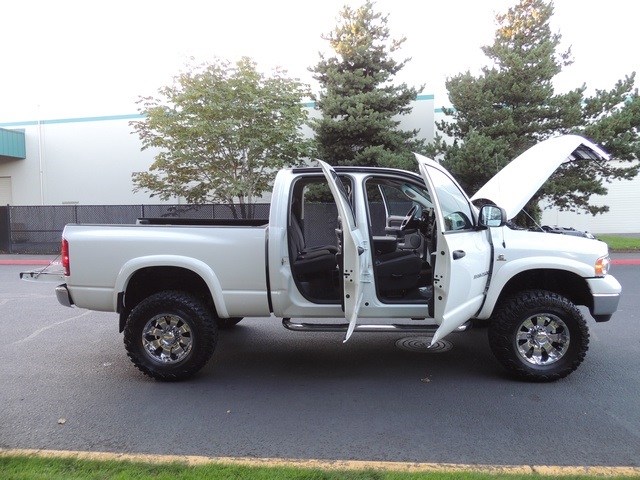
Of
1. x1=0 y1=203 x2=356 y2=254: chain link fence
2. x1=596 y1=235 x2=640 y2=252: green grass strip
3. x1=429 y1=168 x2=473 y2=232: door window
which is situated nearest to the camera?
x1=429 y1=168 x2=473 y2=232: door window

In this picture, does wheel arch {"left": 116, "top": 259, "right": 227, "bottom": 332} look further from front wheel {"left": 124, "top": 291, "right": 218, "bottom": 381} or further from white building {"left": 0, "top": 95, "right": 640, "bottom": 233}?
white building {"left": 0, "top": 95, "right": 640, "bottom": 233}

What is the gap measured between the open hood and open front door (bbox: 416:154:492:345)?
643 mm

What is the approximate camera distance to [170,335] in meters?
4.72

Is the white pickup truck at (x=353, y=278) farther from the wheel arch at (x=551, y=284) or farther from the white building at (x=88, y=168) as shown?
the white building at (x=88, y=168)

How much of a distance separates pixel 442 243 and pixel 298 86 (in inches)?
540

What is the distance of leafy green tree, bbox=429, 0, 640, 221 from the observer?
1447cm

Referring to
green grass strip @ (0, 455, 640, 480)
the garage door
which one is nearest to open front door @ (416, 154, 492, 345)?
green grass strip @ (0, 455, 640, 480)

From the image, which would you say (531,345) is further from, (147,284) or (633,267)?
(633,267)

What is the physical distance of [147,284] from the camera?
5.05m

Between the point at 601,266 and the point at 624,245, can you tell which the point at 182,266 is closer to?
the point at 601,266

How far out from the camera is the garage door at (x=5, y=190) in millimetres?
25094

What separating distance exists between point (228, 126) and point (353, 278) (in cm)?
1235

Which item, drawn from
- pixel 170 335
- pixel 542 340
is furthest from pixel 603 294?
pixel 170 335

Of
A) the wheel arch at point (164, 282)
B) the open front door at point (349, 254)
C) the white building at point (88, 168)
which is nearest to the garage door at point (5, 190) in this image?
the white building at point (88, 168)
